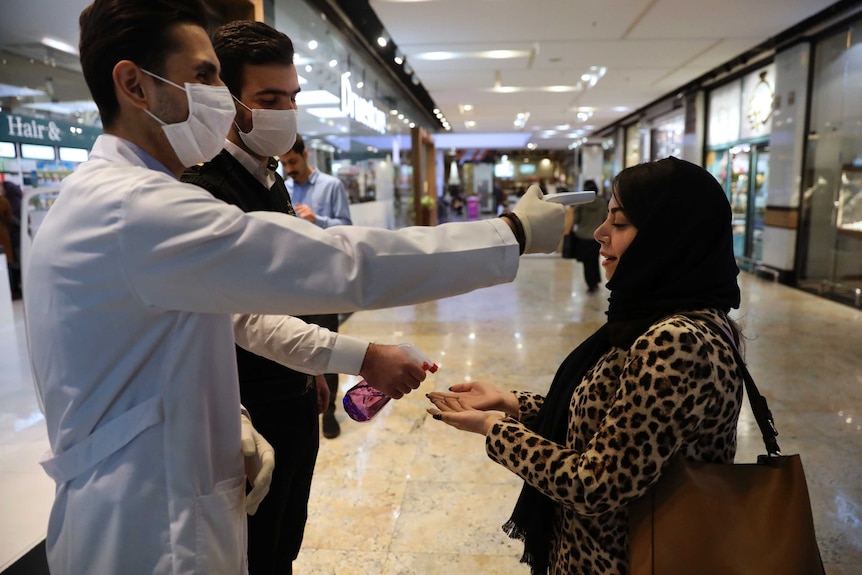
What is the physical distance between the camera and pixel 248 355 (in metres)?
1.53

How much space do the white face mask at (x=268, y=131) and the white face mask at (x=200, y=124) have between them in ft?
1.50

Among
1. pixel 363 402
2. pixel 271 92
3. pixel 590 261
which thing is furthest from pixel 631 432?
pixel 590 261

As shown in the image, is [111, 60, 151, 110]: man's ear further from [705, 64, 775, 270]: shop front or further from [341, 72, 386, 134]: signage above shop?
[705, 64, 775, 270]: shop front

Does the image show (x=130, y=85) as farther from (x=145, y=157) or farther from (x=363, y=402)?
(x=363, y=402)

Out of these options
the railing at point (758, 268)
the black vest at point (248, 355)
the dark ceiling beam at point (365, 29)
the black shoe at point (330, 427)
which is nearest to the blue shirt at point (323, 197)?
the black shoe at point (330, 427)

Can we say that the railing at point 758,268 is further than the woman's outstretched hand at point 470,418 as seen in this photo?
Yes

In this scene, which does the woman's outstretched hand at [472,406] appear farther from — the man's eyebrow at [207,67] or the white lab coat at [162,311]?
the man's eyebrow at [207,67]

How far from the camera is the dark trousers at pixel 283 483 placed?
1.51m

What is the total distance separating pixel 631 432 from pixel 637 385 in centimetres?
8

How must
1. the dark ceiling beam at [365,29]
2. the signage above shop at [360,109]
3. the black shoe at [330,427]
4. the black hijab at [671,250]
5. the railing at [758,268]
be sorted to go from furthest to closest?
the railing at [758,268]
the signage above shop at [360,109]
the dark ceiling beam at [365,29]
the black shoe at [330,427]
the black hijab at [671,250]

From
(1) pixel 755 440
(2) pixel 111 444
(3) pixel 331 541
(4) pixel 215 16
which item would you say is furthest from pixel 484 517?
(4) pixel 215 16

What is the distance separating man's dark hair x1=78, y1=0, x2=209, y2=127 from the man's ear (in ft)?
0.04

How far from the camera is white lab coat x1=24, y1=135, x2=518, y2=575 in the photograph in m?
0.81

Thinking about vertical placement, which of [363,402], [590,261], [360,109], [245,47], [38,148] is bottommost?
[590,261]
